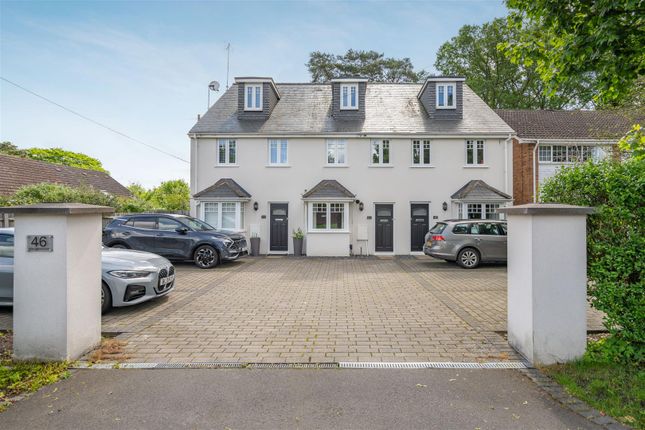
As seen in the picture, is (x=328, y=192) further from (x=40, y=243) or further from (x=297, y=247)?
(x=40, y=243)

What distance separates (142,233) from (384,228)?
10.5 meters

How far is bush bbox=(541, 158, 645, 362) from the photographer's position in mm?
4004

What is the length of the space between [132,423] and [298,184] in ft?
50.0

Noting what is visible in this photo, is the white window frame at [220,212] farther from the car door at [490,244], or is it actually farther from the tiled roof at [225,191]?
the car door at [490,244]

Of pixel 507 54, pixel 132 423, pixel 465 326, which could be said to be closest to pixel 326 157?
pixel 507 54

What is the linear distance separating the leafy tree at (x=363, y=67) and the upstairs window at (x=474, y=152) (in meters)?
18.8

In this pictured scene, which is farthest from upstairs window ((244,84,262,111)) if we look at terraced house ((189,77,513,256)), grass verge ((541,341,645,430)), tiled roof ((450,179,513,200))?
grass verge ((541,341,645,430))

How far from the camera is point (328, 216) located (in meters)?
17.2

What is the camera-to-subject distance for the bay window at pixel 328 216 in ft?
56.4

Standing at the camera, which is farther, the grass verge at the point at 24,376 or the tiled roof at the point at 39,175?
the tiled roof at the point at 39,175

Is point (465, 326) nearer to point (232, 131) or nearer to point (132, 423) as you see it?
point (132, 423)

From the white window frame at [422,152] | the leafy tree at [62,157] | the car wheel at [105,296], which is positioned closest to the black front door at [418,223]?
the white window frame at [422,152]

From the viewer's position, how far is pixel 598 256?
4.44 meters

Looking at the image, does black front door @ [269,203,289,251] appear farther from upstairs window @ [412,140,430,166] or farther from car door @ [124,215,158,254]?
upstairs window @ [412,140,430,166]
